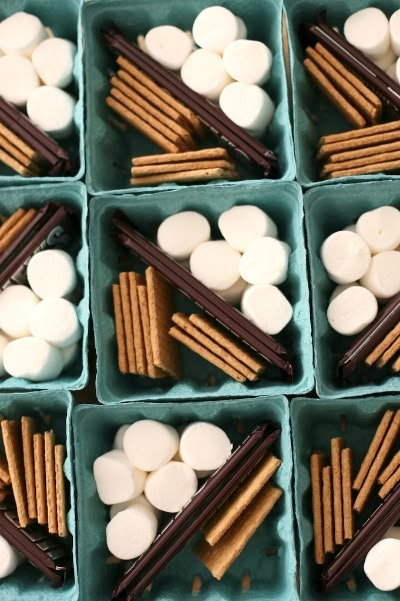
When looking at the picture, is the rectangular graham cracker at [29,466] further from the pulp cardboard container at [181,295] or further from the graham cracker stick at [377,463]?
the graham cracker stick at [377,463]

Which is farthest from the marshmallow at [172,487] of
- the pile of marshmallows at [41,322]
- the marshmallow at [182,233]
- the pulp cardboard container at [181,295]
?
the marshmallow at [182,233]

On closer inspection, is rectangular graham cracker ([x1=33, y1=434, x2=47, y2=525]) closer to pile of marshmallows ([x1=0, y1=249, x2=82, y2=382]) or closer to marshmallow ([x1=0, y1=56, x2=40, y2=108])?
pile of marshmallows ([x1=0, y1=249, x2=82, y2=382])

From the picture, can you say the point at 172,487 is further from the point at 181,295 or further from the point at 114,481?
the point at 181,295

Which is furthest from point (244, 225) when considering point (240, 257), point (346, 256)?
point (346, 256)

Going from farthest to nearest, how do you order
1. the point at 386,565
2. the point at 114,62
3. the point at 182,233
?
the point at 114,62 → the point at 182,233 → the point at 386,565

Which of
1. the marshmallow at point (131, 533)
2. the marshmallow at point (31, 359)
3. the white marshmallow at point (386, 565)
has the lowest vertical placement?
the white marshmallow at point (386, 565)

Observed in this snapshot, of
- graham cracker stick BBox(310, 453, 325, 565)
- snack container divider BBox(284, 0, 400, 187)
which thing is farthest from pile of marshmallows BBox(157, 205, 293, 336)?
graham cracker stick BBox(310, 453, 325, 565)

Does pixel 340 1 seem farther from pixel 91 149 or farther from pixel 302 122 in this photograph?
pixel 91 149
